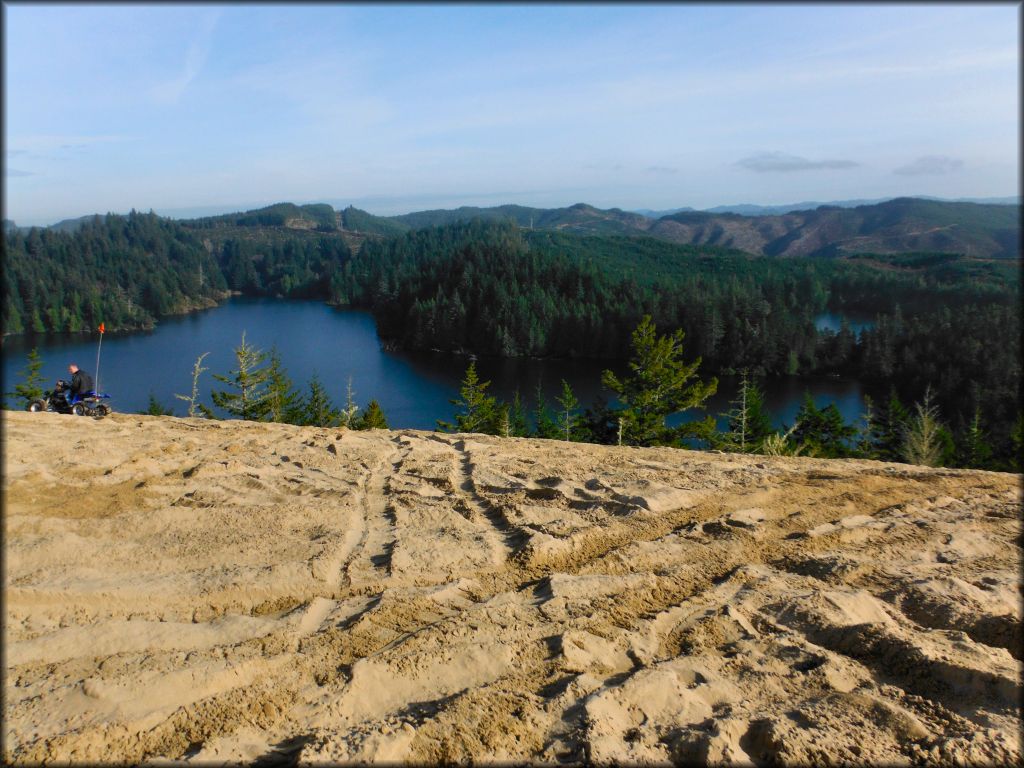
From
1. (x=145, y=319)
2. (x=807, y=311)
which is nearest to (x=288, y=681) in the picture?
(x=807, y=311)

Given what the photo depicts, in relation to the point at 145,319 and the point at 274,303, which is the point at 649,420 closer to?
the point at 145,319

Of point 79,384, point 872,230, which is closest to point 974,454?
point 79,384

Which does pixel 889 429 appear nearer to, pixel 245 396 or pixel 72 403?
pixel 245 396

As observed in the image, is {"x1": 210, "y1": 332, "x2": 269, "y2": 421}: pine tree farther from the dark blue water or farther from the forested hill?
the forested hill

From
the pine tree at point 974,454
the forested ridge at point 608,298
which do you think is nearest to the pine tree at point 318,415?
the pine tree at point 974,454

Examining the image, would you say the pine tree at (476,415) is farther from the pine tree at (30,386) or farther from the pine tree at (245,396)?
the pine tree at (30,386)

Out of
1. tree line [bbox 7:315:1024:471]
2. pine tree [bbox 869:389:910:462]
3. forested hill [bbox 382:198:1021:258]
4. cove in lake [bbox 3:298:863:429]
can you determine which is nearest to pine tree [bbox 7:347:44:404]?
tree line [bbox 7:315:1024:471]
